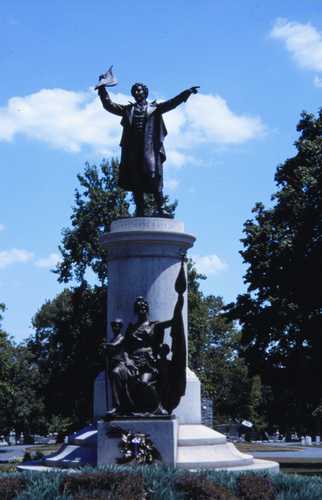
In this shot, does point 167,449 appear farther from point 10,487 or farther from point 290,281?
point 290,281

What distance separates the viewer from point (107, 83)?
16.1 metres

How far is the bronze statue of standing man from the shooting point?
16109mm

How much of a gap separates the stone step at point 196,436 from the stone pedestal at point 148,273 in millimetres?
397

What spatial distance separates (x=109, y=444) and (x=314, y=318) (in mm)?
19098

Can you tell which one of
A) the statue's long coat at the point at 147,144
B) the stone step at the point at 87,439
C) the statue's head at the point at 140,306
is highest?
the statue's long coat at the point at 147,144

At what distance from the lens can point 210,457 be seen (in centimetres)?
1345

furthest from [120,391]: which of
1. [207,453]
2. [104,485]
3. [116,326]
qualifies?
[104,485]

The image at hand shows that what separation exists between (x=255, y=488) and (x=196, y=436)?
16.1 ft

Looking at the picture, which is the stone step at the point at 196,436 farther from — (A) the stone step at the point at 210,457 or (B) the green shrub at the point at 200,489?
(B) the green shrub at the point at 200,489

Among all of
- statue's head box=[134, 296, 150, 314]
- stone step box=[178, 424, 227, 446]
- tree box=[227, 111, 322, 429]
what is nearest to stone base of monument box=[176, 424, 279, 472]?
stone step box=[178, 424, 227, 446]

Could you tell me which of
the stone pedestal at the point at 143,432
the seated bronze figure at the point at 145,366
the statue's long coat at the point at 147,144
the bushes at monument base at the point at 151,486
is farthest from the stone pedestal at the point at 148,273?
the bushes at monument base at the point at 151,486

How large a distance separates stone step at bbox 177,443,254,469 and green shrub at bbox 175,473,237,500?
369 centimetres

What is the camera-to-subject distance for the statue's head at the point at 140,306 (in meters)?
14.0

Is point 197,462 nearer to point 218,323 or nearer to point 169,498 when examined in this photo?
point 169,498
